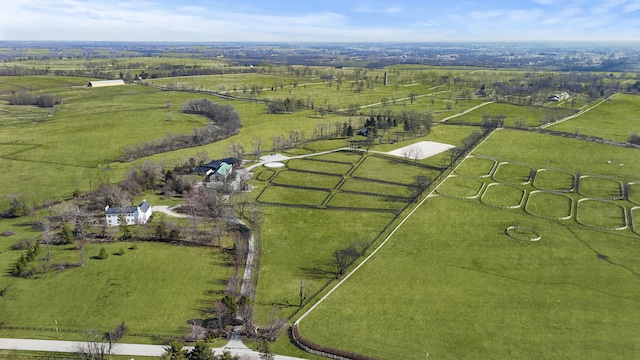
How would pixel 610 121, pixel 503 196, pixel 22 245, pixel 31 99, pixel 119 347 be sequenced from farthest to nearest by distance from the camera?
pixel 31 99 < pixel 610 121 < pixel 503 196 < pixel 22 245 < pixel 119 347

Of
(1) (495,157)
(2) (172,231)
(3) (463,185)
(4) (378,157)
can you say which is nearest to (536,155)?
(1) (495,157)

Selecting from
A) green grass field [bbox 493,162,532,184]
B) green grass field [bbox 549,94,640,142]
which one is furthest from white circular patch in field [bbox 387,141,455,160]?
green grass field [bbox 549,94,640,142]

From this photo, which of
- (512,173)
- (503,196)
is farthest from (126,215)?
(512,173)

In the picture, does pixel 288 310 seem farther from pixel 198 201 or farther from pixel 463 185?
pixel 463 185

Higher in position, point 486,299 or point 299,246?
point 299,246

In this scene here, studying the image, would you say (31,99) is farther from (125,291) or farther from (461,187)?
(461,187)

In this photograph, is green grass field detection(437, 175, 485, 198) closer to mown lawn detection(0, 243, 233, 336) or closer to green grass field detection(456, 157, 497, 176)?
green grass field detection(456, 157, 497, 176)
